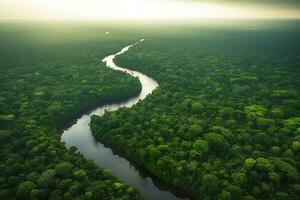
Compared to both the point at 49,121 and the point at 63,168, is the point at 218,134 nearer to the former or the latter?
the point at 63,168

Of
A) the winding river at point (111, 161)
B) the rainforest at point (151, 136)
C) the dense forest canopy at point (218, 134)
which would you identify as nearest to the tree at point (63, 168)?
the rainforest at point (151, 136)

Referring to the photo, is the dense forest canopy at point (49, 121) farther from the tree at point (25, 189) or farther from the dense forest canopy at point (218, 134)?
the dense forest canopy at point (218, 134)

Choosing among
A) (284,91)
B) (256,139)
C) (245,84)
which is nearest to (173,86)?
(245,84)

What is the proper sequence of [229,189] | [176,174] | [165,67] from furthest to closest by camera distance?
[165,67], [176,174], [229,189]

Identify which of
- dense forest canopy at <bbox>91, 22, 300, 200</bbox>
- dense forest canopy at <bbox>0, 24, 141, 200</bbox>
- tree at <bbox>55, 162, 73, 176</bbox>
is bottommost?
dense forest canopy at <bbox>0, 24, 141, 200</bbox>

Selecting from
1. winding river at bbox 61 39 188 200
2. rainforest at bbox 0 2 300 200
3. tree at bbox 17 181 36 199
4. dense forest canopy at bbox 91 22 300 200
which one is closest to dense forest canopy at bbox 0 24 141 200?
tree at bbox 17 181 36 199

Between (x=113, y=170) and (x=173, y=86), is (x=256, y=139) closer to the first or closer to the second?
(x=113, y=170)

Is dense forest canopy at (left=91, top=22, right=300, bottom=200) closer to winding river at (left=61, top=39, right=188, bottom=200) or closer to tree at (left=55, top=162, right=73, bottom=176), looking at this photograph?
winding river at (left=61, top=39, right=188, bottom=200)

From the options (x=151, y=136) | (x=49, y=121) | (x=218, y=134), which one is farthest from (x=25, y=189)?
(x=218, y=134)
